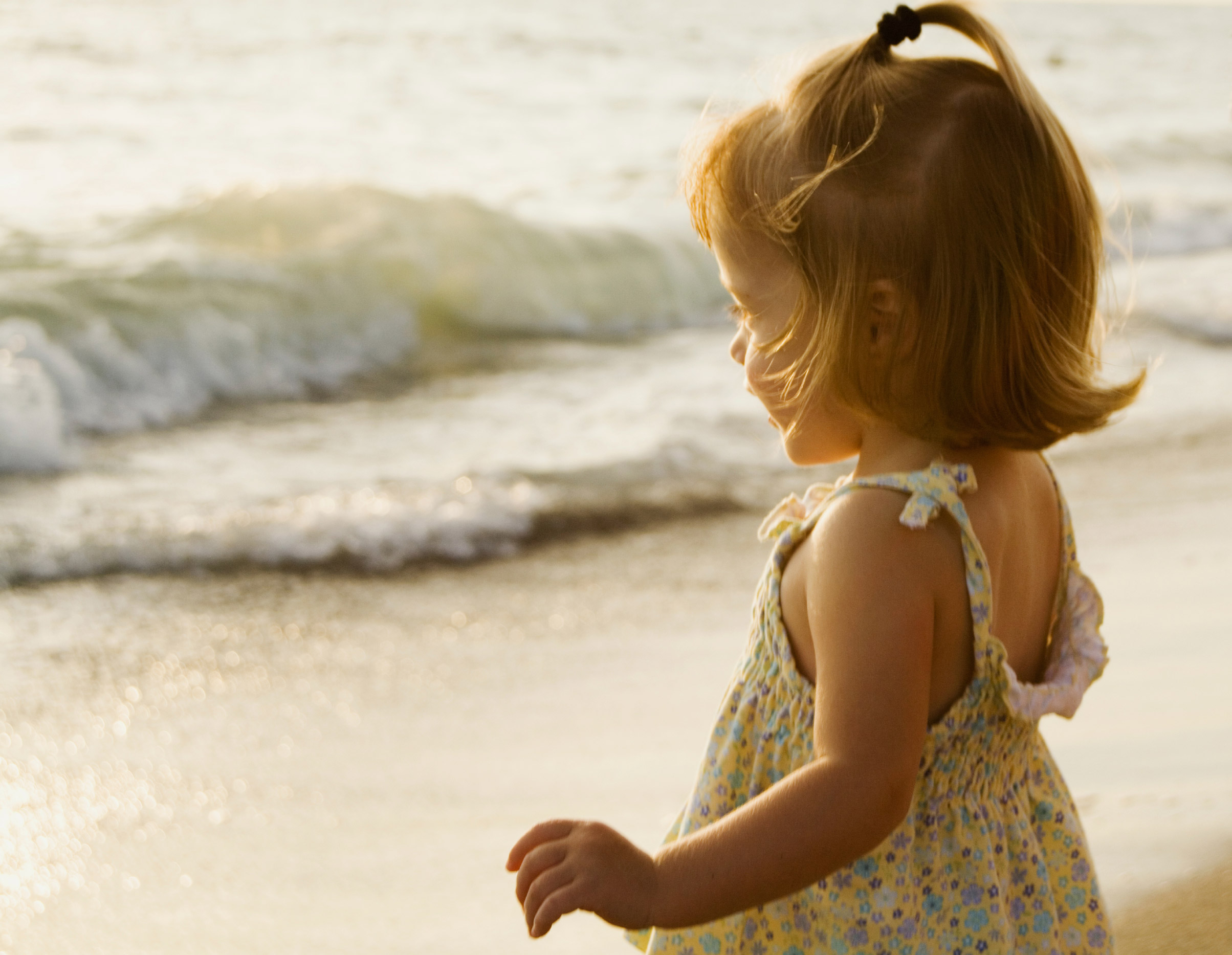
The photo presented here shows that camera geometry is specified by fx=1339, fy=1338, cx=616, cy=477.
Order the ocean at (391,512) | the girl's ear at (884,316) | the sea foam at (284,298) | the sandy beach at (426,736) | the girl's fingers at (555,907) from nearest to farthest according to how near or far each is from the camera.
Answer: the girl's fingers at (555,907), the girl's ear at (884,316), the sandy beach at (426,736), the ocean at (391,512), the sea foam at (284,298)

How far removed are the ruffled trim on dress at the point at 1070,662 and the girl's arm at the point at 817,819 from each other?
183 millimetres

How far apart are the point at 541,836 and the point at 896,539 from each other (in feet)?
1.33

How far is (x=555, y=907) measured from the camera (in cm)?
112

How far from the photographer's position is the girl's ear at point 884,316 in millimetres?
1216

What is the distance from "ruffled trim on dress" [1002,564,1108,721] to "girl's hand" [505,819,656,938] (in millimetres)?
401

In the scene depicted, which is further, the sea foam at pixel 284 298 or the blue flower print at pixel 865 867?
the sea foam at pixel 284 298

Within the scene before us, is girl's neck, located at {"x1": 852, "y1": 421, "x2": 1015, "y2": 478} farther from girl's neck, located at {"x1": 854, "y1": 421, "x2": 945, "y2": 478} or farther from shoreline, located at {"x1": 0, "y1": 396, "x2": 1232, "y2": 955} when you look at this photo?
shoreline, located at {"x1": 0, "y1": 396, "x2": 1232, "y2": 955}

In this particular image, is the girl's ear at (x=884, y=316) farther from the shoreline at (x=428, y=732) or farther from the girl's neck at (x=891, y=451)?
the shoreline at (x=428, y=732)

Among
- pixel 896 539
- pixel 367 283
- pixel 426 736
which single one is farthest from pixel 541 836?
pixel 367 283

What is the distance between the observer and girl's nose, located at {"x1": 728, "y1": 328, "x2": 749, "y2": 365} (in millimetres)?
1433

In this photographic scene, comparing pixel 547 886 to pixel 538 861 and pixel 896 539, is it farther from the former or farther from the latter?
pixel 896 539

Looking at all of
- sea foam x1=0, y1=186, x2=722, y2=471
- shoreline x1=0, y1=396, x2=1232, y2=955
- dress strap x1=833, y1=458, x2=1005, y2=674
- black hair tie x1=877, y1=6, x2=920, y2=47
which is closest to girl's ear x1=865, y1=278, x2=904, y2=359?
dress strap x1=833, y1=458, x2=1005, y2=674

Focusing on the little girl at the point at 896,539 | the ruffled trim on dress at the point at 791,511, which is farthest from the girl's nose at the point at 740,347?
the ruffled trim on dress at the point at 791,511

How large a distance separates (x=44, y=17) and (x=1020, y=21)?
18297mm
